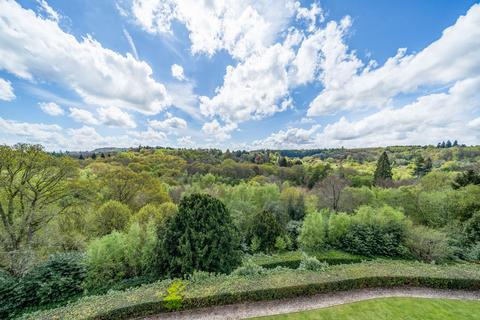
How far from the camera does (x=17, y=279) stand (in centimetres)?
1188

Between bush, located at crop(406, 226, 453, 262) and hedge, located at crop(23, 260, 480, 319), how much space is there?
5185mm

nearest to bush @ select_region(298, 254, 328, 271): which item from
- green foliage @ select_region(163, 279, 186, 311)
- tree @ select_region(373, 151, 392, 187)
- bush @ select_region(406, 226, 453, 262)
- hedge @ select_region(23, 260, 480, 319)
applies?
hedge @ select_region(23, 260, 480, 319)

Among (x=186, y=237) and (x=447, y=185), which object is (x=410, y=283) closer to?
(x=186, y=237)

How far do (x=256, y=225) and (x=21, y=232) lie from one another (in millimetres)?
17372

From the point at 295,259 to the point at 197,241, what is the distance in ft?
33.3

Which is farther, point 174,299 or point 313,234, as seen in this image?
point 313,234

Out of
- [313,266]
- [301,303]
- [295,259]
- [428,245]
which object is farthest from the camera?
[295,259]

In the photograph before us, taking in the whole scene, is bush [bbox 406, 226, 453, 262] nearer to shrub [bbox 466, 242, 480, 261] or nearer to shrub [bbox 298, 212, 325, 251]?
shrub [bbox 466, 242, 480, 261]

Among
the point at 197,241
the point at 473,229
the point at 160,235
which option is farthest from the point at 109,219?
the point at 473,229

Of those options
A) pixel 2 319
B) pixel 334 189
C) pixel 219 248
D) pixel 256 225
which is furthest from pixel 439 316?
pixel 334 189

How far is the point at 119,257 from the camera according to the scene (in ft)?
47.4

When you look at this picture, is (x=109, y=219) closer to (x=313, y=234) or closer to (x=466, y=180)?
(x=313, y=234)

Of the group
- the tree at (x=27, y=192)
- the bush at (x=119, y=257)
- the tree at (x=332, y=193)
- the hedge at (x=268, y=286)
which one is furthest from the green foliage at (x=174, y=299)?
the tree at (x=332, y=193)

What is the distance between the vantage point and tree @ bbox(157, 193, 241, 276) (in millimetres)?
12438
